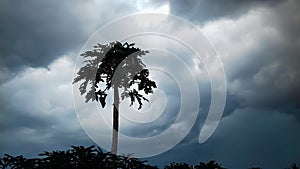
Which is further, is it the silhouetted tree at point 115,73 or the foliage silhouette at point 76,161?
the silhouetted tree at point 115,73

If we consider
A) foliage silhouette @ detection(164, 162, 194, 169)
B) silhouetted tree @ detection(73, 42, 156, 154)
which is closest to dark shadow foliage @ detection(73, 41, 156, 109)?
silhouetted tree @ detection(73, 42, 156, 154)

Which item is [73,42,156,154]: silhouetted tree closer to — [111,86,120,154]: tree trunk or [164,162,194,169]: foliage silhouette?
[111,86,120,154]: tree trunk

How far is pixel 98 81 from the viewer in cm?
3722

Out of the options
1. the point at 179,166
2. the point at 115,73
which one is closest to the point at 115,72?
the point at 115,73

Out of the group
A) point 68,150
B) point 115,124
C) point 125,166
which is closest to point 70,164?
point 68,150

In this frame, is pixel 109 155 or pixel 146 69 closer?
pixel 109 155

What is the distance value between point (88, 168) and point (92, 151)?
258mm

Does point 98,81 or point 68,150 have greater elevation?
point 98,81

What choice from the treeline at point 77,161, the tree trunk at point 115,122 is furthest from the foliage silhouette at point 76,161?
the tree trunk at point 115,122

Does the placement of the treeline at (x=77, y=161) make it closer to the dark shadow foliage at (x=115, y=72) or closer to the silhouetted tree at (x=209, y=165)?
the silhouetted tree at (x=209, y=165)

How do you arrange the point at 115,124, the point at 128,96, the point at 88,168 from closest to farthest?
1. the point at 88,168
2. the point at 115,124
3. the point at 128,96

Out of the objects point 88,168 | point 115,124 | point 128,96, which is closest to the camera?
point 88,168

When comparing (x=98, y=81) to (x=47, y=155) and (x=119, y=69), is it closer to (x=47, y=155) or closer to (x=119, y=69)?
(x=119, y=69)

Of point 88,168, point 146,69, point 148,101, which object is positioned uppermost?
point 146,69
